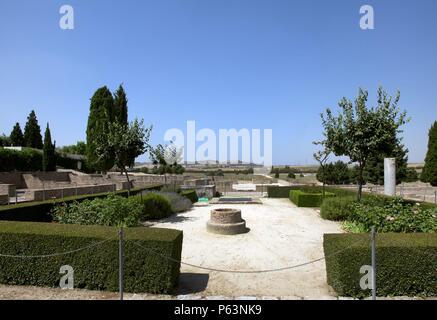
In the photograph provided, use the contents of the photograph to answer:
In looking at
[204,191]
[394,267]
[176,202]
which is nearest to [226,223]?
[176,202]

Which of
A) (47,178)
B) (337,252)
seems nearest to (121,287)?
(337,252)

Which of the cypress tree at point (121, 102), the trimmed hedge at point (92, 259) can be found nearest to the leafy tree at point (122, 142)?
the trimmed hedge at point (92, 259)

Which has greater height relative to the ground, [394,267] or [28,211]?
[28,211]

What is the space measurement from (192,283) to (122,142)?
898 centimetres

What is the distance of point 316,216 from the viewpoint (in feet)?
50.5

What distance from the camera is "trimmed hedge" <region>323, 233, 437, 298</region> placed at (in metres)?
5.24

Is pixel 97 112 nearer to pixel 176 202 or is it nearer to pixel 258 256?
pixel 176 202

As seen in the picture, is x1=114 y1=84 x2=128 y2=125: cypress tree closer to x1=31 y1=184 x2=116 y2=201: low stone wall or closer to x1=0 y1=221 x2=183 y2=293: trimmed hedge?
x1=31 y1=184 x2=116 y2=201: low stone wall

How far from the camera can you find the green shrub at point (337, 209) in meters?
13.6

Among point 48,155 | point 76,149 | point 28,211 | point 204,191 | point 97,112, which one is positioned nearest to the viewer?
point 28,211

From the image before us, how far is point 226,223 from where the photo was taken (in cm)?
1127

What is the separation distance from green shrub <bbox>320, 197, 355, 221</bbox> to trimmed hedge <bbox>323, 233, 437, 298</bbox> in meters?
8.26

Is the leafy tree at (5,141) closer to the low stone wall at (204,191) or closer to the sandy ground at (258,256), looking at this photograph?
the low stone wall at (204,191)

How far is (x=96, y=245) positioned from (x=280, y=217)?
11.0m
